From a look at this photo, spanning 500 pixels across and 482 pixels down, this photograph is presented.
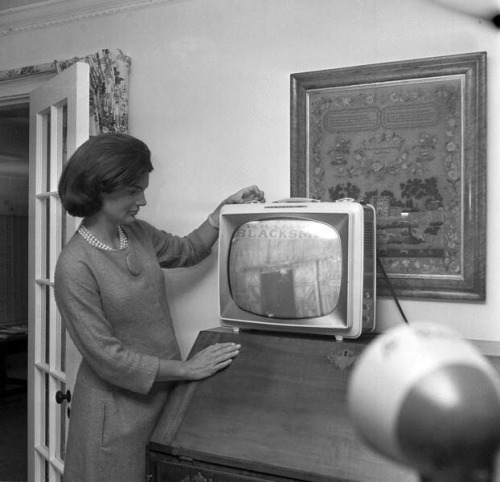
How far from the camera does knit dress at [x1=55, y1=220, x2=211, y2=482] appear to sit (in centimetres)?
175

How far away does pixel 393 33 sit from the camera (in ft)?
6.57

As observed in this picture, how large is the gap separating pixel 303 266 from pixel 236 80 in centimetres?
91

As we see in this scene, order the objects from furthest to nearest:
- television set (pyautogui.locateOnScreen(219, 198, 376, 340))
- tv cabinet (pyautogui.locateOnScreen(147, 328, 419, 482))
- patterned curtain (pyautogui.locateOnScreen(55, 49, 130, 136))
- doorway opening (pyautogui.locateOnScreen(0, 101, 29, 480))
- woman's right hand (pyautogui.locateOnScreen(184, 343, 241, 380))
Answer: doorway opening (pyautogui.locateOnScreen(0, 101, 29, 480))
patterned curtain (pyautogui.locateOnScreen(55, 49, 130, 136))
woman's right hand (pyautogui.locateOnScreen(184, 343, 241, 380))
television set (pyautogui.locateOnScreen(219, 198, 376, 340))
tv cabinet (pyautogui.locateOnScreen(147, 328, 419, 482))

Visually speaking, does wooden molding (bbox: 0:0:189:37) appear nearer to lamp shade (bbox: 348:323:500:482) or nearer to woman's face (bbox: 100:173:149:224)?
woman's face (bbox: 100:173:149:224)

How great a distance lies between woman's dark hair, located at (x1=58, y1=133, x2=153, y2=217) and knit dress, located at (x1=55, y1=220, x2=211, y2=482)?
14 cm

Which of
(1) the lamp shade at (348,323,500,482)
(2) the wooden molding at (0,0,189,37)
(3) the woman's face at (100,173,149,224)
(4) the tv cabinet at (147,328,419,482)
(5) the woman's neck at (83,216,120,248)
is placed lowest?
(4) the tv cabinet at (147,328,419,482)

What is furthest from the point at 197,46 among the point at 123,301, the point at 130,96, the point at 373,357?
the point at 373,357

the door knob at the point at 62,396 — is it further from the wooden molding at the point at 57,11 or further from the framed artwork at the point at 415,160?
the wooden molding at the point at 57,11

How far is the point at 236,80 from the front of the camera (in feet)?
7.57

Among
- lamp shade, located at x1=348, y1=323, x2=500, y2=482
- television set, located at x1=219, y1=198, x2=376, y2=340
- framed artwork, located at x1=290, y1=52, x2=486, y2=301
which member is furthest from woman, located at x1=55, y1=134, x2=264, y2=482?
lamp shade, located at x1=348, y1=323, x2=500, y2=482

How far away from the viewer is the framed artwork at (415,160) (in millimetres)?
1872

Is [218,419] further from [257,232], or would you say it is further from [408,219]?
[408,219]

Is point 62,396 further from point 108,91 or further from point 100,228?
point 108,91

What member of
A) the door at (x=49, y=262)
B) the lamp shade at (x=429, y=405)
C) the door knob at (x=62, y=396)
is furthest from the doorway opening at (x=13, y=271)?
the lamp shade at (x=429, y=405)
